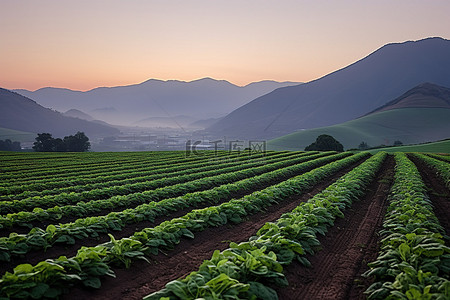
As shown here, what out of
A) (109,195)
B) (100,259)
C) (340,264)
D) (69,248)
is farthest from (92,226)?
(109,195)

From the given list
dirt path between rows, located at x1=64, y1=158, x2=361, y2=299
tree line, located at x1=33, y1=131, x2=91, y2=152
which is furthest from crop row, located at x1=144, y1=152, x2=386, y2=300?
tree line, located at x1=33, y1=131, x2=91, y2=152

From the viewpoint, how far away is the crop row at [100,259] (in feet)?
14.0

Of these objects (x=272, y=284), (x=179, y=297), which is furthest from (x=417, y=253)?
(x=179, y=297)

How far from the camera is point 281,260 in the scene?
5.65m

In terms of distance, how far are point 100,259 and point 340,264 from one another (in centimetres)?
505

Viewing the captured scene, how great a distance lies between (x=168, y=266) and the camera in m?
6.36

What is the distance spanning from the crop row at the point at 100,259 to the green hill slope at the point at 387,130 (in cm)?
11339

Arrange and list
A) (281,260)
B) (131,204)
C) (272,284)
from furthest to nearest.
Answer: (131,204)
(281,260)
(272,284)

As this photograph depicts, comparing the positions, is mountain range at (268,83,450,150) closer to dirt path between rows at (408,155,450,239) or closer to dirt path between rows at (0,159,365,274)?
dirt path between rows at (408,155,450,239)

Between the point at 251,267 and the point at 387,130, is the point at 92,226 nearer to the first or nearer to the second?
the point at 251,267

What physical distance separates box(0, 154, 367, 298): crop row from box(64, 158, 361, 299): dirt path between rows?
7.1 inches

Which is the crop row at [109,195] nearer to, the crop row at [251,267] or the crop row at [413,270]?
the crop row at [251,267]

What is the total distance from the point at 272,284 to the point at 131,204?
8787mm

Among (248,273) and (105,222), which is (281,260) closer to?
(248,273)
